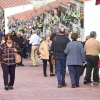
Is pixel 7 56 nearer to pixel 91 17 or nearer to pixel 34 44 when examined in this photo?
pixel 91 17

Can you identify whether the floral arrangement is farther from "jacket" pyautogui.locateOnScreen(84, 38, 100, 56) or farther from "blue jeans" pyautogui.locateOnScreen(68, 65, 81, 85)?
"blue jeans" pyautogui.locateOnScreen(68, 65, 81, 85)

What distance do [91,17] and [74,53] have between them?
12.8 feet

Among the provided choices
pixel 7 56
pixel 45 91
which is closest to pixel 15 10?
pixel 7 56

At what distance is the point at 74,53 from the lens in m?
13.2

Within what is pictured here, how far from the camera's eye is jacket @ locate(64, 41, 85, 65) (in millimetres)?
13180

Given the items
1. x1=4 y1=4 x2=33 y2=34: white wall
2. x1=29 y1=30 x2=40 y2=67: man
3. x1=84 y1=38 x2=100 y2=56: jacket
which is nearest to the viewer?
x1=84 y1=38 x2=100 y2=56: jacket

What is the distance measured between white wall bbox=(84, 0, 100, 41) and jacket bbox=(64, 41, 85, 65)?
3.37 m

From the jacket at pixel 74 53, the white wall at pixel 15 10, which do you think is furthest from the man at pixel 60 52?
the white wall at pixel 15 10

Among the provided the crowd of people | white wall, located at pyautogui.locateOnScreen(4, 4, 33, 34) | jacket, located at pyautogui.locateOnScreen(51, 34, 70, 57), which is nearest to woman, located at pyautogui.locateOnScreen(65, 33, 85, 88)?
the crowd of people

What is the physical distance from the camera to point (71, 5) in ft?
65.1

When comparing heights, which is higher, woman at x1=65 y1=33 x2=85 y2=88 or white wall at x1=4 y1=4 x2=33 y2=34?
white wall at x1=4 y1=4 x2=33 y2=34

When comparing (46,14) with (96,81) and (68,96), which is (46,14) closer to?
(96,81)

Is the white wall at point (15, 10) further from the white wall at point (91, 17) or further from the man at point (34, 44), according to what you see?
the white wall at point (91, 17)

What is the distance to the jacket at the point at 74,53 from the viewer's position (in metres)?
13.2
